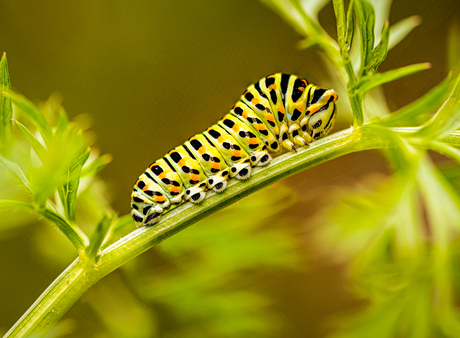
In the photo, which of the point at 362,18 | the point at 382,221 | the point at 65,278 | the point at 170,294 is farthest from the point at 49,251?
the point at 362,18

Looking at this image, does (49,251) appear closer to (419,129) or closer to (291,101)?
(291,101)

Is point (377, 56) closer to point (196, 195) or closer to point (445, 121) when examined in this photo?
→ point (445, 121)

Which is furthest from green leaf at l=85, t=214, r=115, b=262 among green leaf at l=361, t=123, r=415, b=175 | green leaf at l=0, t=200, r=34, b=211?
green leaf at l=361, t=123, r=415, b=175

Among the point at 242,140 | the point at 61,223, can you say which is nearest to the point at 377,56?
the point at 242,140

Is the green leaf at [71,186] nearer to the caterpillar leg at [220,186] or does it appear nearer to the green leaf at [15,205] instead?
the green leaf at [15,205]

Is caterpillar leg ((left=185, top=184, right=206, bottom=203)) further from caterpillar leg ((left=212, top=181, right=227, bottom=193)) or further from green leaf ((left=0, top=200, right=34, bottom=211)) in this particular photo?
green leaf ((left=0, top=200, right=34, bottom=211))

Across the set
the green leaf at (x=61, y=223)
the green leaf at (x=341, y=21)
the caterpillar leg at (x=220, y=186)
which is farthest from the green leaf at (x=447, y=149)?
the green leaf at (x=61, y=223)
